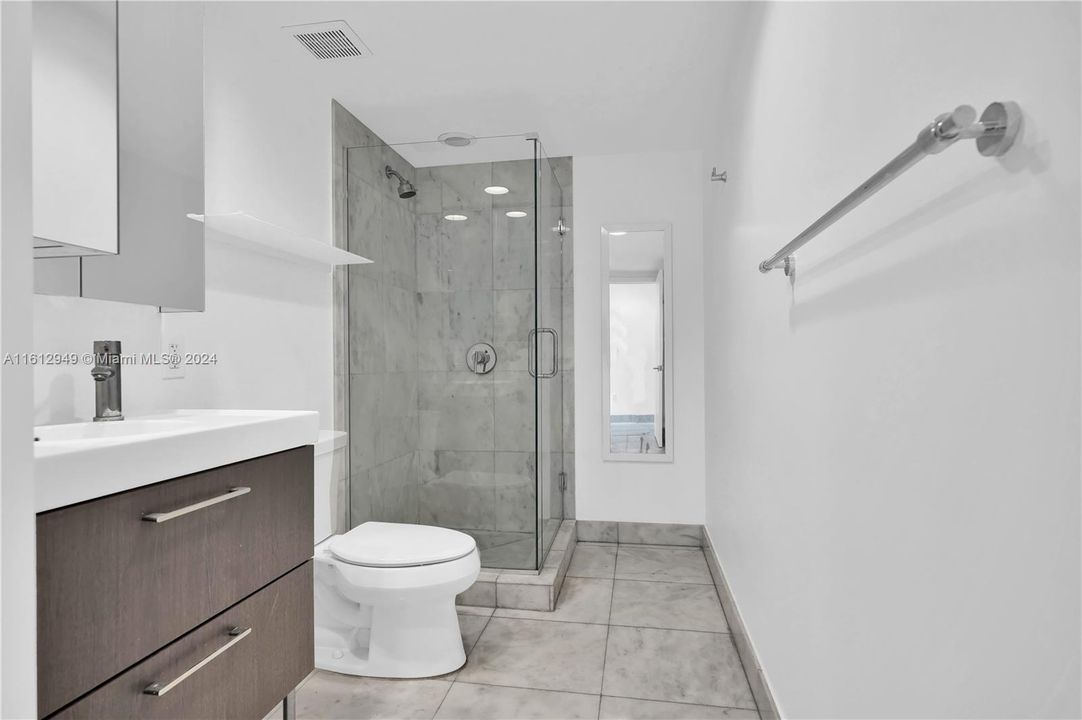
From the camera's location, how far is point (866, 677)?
969 mm

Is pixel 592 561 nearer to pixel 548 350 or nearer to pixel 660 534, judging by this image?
pixel 660 534

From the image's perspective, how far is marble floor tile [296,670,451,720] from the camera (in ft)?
5.85

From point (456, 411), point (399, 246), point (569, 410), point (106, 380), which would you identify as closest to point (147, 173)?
point (106, 380)

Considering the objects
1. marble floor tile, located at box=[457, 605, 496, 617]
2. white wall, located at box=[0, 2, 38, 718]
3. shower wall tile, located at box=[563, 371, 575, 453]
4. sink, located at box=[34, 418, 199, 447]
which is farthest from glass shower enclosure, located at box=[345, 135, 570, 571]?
white wall, located at box=[0, 2, 38, 718]

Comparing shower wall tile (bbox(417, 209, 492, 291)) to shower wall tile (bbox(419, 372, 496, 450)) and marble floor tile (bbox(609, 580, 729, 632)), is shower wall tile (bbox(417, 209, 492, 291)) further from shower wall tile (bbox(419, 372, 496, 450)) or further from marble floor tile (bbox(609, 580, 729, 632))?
marble floor tile (bbox(609, 580, 729, 632))

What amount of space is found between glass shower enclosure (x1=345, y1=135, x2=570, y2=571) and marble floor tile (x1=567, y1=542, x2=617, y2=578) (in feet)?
1.12

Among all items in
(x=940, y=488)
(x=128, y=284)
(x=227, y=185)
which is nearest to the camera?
(x=940, y=488)

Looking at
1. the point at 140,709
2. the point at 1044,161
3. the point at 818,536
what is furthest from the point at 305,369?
the point at 1044,161

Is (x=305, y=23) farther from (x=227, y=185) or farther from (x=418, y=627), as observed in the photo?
(x=418, y=627)

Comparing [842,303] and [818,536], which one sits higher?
[842,303]

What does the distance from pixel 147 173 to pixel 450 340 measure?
1.39 m

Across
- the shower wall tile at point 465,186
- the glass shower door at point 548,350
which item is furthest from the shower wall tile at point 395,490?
the shower wall tile at point 465,186

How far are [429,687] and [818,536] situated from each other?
4.50ft

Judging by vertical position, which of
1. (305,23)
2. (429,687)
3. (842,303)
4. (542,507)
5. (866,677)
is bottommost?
(429,687)
